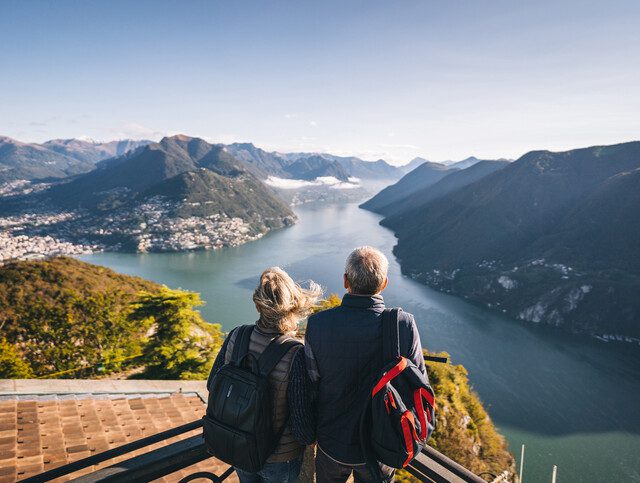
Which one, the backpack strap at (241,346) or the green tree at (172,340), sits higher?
the backpack strap at (241,346)

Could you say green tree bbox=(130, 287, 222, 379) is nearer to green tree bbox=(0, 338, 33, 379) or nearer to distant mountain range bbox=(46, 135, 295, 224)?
green tree bbox=(0, 338, 33, 379)

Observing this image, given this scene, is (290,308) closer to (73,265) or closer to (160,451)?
(160,451)

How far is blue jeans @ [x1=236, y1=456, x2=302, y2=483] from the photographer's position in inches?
85.1

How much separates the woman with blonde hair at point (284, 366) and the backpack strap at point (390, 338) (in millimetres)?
440

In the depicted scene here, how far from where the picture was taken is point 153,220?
12756 cm

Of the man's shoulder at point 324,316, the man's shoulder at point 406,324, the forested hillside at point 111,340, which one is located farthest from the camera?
the forested hillside at point 111,340

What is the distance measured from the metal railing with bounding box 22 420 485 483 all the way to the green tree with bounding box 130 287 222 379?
A: 1082 centimetres

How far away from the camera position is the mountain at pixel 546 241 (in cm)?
6412

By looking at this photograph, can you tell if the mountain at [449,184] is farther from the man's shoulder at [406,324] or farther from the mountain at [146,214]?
the man's shoulder at [406,324]

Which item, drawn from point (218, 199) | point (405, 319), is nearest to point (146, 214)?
point (218, 199)

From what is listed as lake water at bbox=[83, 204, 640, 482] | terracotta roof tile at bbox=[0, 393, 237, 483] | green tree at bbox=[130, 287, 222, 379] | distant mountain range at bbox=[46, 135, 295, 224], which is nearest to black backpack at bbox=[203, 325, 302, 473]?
terracotta roof tile at bbox=[0, 393, 237, 483]

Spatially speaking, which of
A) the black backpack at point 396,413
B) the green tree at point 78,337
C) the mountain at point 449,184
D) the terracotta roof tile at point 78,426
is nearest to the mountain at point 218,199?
the mountain at point 449,184

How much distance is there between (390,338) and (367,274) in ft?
1.23

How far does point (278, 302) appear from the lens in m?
2.00
